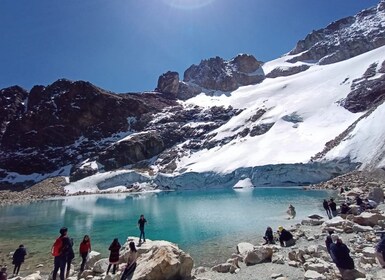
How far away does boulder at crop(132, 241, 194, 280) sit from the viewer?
12.0 meters

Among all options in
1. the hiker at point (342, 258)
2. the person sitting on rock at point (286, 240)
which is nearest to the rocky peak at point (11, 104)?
the person sitting on rock at point (286, 240)

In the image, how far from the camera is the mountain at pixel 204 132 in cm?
7712

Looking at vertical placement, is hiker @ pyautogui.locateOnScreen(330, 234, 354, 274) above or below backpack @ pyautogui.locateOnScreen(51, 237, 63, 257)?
below

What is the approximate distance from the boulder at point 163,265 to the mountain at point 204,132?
49.5 meters

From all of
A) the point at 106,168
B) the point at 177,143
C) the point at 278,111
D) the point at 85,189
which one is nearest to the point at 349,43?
the point at 278,111

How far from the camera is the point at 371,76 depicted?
111 metres

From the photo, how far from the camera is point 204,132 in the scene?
13450 cm

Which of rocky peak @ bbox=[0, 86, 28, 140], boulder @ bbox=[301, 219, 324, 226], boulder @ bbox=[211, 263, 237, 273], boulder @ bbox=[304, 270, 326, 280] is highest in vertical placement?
rocky peak @ bbox=[0, 86, 28, 140]

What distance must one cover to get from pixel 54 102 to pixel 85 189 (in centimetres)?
7711

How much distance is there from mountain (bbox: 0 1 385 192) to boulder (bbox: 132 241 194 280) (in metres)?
49.5

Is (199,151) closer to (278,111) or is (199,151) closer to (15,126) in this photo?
(278,111)

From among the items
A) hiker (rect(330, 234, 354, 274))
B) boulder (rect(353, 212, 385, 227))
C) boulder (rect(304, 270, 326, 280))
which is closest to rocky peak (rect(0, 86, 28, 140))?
boulder (rect(353, 212, 385, 227))

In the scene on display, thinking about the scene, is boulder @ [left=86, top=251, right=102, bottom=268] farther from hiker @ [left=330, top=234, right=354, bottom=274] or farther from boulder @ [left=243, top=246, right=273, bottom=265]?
hiker @ [left=330, top=234, right=354, bottom=274]

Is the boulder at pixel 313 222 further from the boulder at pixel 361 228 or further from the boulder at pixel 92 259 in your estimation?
the boulder at pixel 92 259
